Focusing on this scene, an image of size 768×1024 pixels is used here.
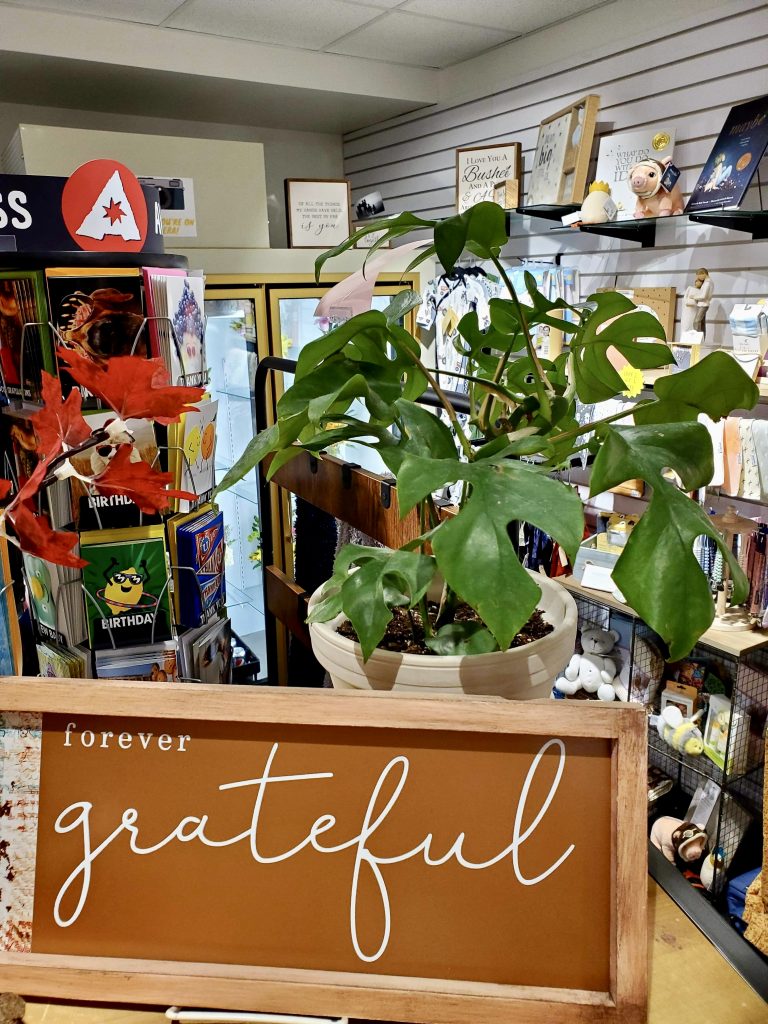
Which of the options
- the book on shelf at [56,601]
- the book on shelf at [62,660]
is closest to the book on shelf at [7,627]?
the book on shelf at [56,601]

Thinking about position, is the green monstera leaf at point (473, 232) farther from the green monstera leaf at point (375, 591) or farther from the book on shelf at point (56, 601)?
the book on shelf at point (56, 601)

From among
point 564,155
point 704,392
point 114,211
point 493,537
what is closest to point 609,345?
point 704,392

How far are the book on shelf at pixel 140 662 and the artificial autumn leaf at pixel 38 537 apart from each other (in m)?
1.02

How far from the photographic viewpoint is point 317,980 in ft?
2.20

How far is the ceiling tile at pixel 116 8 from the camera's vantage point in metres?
3.47

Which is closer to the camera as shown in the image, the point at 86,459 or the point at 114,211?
the point at 86,459

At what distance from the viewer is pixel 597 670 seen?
10.3ft

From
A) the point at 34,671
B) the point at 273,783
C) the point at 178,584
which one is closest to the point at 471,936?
the point at 273,783

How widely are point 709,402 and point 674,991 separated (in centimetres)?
54

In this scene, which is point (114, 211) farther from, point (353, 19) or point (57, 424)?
point (353, 19)

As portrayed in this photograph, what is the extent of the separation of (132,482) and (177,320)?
3.44ft

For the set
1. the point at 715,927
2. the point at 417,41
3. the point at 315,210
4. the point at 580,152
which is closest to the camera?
the point at 715,927

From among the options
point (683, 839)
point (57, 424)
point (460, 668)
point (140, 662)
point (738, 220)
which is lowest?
point (683, 839)

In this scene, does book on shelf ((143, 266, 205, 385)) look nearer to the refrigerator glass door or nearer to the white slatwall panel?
the white slatwall panel
